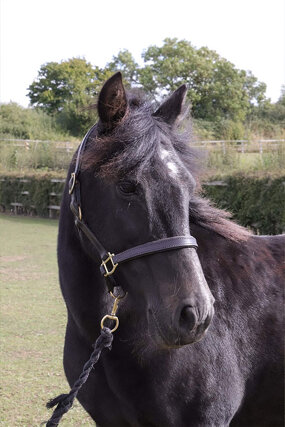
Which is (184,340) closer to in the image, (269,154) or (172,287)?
(172,287)

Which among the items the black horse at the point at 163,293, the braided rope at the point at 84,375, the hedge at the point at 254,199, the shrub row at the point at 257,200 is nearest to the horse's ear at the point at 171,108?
the black horse at the point at 163,293

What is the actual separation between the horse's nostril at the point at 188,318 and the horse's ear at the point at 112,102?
95 centimetres

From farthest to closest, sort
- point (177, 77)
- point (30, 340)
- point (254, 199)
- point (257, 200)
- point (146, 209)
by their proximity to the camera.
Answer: point (177, 77) < point (254, 199) < point (257, 200) < point (30, 340) < point (146, 209)

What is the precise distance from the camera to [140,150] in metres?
2.05

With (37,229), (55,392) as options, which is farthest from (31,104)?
(55,392)

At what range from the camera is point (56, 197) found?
67.6ft

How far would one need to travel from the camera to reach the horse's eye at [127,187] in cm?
202

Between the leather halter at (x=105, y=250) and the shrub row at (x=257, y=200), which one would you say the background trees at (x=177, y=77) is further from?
the leather halter at (x=105, y=250)

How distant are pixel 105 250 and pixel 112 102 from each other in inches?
27.4

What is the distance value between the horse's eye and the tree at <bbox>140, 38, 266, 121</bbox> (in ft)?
143

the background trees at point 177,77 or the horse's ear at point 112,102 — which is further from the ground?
the background trees at point 177,77

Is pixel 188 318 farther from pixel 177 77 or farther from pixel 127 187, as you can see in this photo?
pixel 177 77

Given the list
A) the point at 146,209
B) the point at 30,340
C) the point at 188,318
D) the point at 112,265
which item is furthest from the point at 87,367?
the point at 30,340

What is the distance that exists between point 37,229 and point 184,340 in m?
16.1
